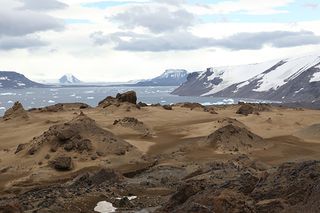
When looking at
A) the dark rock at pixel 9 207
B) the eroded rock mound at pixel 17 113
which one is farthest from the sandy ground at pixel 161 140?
the dark rock at pixel 9 207

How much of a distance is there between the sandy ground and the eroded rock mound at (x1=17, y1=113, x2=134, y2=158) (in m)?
0.61

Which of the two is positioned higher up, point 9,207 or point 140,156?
point 9,207

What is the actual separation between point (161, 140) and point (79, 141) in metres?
6.60

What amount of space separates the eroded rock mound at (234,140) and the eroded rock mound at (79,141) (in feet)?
16.9

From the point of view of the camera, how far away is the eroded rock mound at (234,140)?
32.2 meters

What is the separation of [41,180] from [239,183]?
44.9ft

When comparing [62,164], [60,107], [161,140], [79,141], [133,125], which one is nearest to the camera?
[62,164]

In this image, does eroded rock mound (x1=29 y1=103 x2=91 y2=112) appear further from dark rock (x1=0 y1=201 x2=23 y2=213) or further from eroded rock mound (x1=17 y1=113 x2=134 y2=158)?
dark rock (x1=0 y1=201 x2=23 y2=213)

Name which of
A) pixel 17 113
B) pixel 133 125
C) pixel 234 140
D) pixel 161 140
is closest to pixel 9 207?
pixel 234 140

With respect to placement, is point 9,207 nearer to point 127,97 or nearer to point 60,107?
point 127,97

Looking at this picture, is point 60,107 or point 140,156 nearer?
point 140,156

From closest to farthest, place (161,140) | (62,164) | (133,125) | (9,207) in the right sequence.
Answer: (9,207)
(62,164)
(161,140)
(133,125)

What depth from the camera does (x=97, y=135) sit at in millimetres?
32750

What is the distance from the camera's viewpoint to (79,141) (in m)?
31.6
